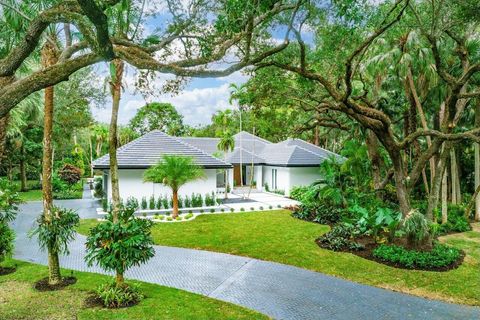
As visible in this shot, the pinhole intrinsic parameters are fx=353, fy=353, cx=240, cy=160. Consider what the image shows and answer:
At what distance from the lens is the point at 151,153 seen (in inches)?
838

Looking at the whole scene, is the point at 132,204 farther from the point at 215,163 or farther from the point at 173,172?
the point at 215,163

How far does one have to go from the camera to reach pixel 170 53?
27.0ft

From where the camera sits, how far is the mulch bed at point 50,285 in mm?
8117

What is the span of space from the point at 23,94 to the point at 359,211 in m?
11.5

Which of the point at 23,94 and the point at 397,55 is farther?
the point at 397,55

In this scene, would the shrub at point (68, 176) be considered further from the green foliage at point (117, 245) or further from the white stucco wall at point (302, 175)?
the green foliage at point (117, 245)

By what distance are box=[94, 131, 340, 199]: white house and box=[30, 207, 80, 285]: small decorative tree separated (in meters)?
11.2

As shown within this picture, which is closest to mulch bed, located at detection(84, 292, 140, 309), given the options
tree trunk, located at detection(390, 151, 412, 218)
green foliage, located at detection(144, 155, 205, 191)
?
tree trunk, located at detection(390, 151, 412, 218)

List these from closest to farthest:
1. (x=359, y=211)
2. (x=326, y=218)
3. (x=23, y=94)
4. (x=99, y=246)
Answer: (x=23, y=94)
(x=99, y=246)
(x=359, y=211)
(x=326, y=218)

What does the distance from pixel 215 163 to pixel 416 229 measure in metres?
13.2

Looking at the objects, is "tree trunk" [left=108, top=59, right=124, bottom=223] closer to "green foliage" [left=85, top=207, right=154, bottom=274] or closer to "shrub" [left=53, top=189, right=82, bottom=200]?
"green foliage" [left=85, top=207, right=154, bottom=274]

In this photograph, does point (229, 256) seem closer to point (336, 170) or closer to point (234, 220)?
point (234, 220)

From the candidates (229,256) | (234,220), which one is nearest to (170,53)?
(229,256)

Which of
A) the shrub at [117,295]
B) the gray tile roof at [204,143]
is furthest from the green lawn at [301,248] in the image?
the gray tile roof at [204,143]
